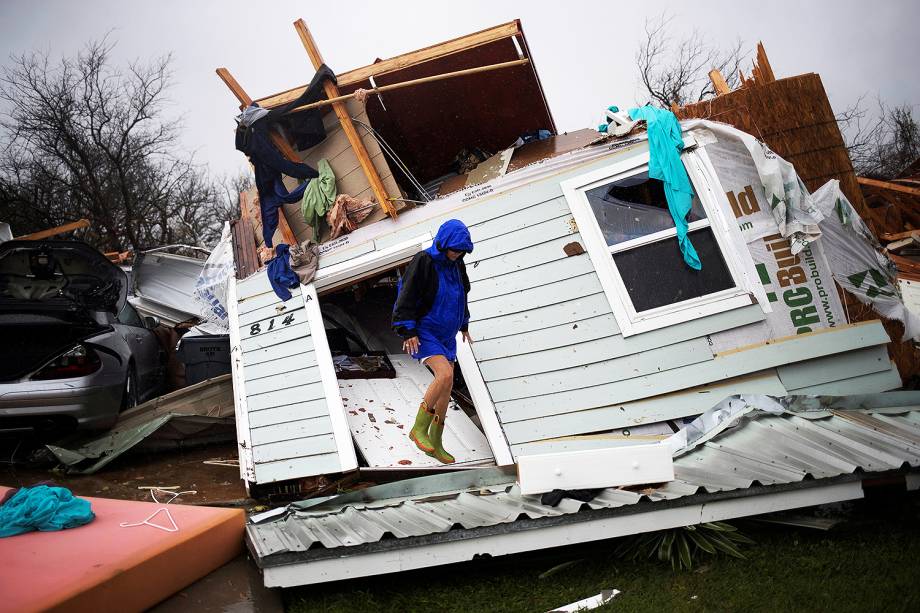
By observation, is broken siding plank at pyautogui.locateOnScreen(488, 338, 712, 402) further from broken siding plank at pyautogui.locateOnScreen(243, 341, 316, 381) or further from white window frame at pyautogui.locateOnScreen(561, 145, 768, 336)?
broken siding plank at pyautogui.locateOnScreen(243, 341, 316, 381)

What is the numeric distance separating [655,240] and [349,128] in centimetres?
286

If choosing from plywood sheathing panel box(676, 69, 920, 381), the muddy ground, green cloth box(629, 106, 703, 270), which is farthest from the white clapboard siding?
plywood sheathing panel box(676, 69, 920, 381)

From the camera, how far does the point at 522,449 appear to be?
5.07 metres

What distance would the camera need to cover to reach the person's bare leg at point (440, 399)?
4684mm

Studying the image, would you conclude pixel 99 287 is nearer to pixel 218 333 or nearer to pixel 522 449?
pixel 218 333

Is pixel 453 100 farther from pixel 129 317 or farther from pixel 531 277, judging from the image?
pixel 129 317

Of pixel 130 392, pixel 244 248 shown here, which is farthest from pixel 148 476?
pixel 244 248

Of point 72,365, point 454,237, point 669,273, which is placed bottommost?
point 669,273

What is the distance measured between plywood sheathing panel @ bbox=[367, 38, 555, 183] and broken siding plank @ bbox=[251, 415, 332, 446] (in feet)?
10.5

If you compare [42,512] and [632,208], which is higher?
[632,208]

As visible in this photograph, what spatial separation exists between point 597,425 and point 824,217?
7.41ft

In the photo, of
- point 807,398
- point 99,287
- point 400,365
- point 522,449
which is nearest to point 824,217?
point 807,398

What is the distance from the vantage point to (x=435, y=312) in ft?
15.5

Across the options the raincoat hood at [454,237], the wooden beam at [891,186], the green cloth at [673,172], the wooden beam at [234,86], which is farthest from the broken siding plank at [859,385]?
the wooden beam at [891,186]
